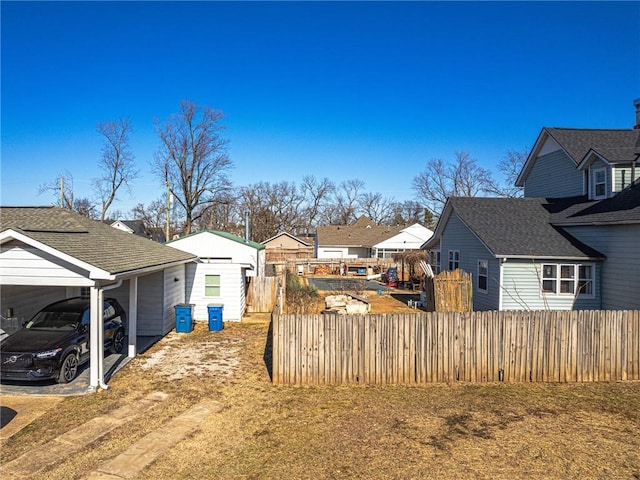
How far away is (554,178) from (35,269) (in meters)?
21.5

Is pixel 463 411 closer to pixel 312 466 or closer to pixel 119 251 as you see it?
pixel 312 466

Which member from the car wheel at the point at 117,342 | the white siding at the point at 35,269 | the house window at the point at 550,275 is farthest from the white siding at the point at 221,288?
the house window at the point at 550,275

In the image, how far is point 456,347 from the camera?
10047 millimetres

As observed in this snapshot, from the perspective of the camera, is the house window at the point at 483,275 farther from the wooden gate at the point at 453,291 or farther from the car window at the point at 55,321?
the car window at the point at 55,321

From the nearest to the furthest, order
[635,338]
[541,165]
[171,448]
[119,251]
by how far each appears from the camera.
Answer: [171,448] < [635,338] < [119,251] < [541,165]

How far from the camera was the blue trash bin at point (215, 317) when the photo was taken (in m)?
15.8

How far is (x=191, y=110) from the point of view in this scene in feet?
142

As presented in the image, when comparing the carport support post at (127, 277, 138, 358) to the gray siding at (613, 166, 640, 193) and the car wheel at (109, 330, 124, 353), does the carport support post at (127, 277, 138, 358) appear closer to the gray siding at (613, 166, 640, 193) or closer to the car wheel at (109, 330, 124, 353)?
the car wheel at (109, 330, 124, 353)

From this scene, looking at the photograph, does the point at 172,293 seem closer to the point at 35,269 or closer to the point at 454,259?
the point at 35,269

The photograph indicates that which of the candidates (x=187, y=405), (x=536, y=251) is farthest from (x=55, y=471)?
(x=536, y=251)

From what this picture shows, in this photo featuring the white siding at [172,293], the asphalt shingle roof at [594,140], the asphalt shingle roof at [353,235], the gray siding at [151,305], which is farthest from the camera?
the asphalt shingle roof at [353,235]

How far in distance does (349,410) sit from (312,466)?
2251 mm

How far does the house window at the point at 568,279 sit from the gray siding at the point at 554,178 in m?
4.59

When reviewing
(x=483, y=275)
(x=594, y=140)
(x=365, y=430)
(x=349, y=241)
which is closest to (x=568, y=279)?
(x=483, y=275)
